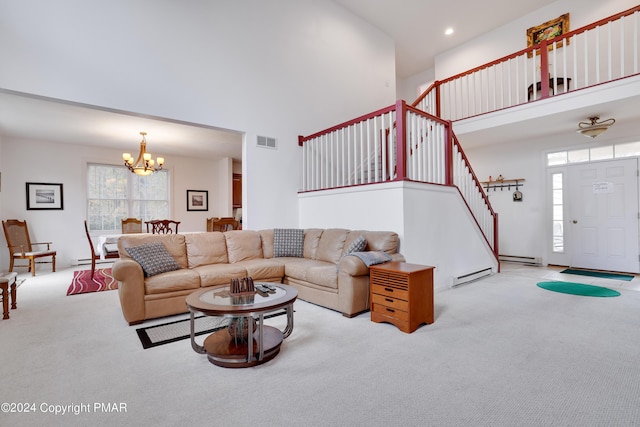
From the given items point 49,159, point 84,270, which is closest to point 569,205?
point 84,270

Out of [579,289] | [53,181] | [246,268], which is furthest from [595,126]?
[53,181]

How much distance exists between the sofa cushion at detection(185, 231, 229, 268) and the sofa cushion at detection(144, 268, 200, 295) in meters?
0.50

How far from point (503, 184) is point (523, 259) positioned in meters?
1.72

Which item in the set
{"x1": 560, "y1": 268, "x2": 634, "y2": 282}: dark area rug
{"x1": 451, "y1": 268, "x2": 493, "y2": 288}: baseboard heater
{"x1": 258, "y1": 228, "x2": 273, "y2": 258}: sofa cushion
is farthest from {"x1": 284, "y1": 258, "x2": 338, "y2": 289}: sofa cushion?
{"x1": 560, "y1": 268, "x2": 634, "y2": 282}: dark area rug

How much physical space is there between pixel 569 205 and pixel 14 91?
8.88 meters

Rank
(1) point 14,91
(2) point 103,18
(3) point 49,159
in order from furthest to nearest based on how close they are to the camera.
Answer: (3) point 49,159
(2) point 103,18
(1) point 14,91

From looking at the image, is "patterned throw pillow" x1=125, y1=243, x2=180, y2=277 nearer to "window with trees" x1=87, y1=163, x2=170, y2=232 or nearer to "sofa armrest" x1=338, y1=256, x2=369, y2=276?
"sofa armrest" x1=338, y1=256, x2=369, y2=276

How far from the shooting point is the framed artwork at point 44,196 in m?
6.52

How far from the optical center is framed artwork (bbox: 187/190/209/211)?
8.70 meters

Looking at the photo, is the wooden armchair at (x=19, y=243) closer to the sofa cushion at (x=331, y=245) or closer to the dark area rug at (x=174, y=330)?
the dark area rug at (x=174, y=330)

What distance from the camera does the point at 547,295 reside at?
4031mm

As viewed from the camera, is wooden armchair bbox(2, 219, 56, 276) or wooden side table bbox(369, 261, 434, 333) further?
wooden armchair bbox(2, 219, 56, 276)

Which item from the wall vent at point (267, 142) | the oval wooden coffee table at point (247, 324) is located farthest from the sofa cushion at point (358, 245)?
the wall vent at point (267, 142)

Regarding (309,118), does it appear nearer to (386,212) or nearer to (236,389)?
(386,212)
